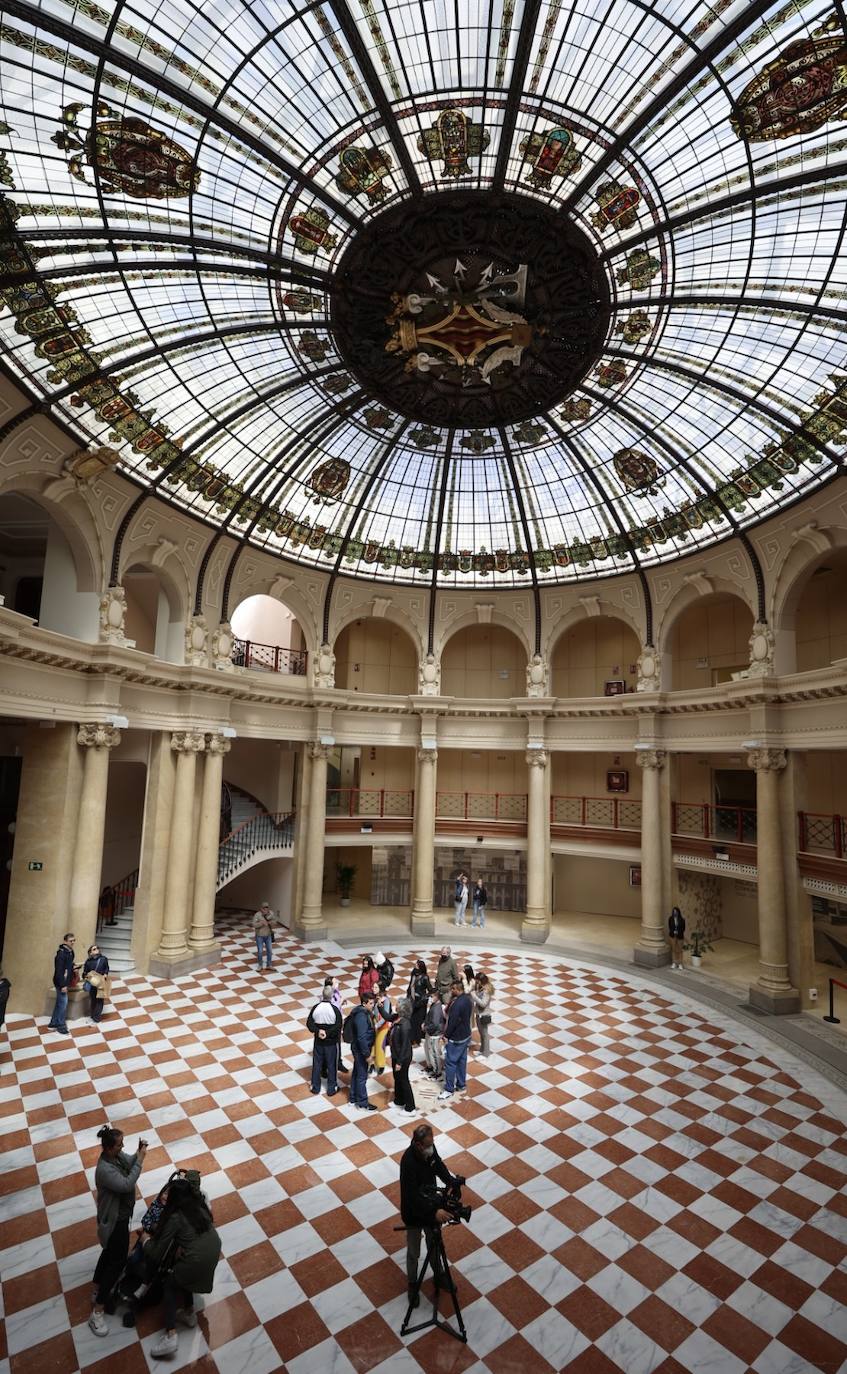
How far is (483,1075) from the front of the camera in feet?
40.5

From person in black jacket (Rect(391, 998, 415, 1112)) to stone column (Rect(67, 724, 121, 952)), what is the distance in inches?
331

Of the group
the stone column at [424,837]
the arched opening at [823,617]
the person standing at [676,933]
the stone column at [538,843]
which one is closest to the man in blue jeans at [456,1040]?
the person standing at [676,933]

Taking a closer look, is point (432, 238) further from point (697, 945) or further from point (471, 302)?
point (697, 945)

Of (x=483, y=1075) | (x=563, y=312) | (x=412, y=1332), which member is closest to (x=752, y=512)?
(x=563, y=312)

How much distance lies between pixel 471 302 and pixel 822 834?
15.8 metres

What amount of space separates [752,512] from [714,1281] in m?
15.4

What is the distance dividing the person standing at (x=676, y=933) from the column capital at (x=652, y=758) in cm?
415

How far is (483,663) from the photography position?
2584 centimetres

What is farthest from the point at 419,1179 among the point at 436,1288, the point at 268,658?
the point at 268,658

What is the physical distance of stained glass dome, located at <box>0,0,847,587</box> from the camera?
857 cm

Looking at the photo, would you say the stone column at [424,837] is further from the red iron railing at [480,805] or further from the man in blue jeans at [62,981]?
the man in blue jeans at [62,981]

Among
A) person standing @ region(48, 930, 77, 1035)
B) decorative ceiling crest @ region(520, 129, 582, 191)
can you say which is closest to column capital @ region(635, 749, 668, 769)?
decorative ceiling crest @ region(520, 129, 582, 191)

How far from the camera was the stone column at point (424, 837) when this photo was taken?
22.2m


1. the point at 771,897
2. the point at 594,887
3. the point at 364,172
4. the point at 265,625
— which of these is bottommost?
the point at 594,887
